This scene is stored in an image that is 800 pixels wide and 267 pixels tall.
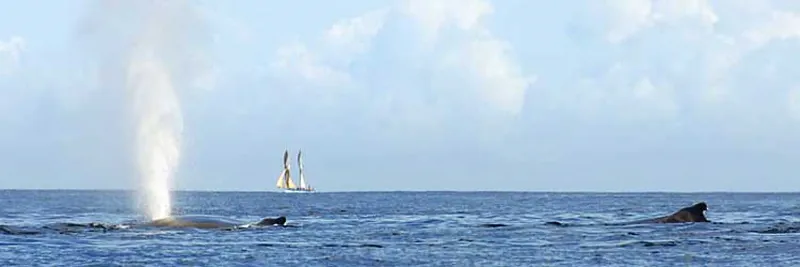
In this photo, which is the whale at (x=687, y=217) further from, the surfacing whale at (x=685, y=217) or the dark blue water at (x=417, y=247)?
the dark blue water at (x=417, y=247)

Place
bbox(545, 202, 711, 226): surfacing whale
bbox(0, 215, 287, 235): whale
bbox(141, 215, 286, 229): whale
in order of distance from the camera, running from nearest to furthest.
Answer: bbox(0, 215, 287, 235): whale → bbox(141, 215, 286, 229): whale → bbox(545, 202, 711, 226): surfacing whale

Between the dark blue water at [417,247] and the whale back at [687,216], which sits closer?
the dark blue water at [417,247]

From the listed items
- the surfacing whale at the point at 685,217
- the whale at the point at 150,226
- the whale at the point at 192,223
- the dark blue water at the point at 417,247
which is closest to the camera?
the dark blue water at the point at 417,247

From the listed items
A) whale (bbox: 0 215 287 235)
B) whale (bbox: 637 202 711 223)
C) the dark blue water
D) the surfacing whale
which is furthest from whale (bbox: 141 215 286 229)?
whale (bbox: 637 202 711 223)

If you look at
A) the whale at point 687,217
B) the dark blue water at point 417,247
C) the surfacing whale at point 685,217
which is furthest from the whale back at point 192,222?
the whale at point 687,217

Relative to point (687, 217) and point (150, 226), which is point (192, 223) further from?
point (687, 217)

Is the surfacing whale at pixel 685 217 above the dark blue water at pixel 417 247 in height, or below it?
above

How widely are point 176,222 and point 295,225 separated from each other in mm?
10391

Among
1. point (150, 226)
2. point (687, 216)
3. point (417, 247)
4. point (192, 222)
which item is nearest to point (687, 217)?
point (687, 216)

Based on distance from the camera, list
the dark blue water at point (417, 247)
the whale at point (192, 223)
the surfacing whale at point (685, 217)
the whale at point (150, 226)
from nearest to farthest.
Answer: the dark blue water at point (417, 247), the whale at point (150, 226), the whale at point (192, 223), the surfacing whale at point (685, 217)

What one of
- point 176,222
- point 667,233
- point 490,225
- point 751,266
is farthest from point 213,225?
point 751,266

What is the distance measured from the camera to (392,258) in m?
43.9

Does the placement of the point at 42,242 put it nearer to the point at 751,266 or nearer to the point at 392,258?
the point at 392,258

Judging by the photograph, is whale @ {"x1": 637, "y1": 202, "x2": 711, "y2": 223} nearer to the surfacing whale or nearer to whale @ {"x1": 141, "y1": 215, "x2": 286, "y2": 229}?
the surfacing whale
